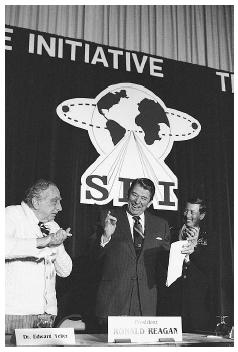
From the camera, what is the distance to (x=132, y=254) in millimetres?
4840

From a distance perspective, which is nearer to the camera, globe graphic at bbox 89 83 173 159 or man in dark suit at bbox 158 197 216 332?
man in dark suit at bbox 158 197 216 332

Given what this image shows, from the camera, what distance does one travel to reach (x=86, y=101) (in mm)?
5105

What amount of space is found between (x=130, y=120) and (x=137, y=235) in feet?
3.95

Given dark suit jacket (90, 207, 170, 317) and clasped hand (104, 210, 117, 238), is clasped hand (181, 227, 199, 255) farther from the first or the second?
clasped hand (104, 210, 117, 238)

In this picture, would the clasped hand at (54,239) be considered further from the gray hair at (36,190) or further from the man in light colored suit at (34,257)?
the gray hair at (36,190)

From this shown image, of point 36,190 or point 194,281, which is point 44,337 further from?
point 194,281

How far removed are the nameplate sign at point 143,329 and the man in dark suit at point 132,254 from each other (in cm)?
55

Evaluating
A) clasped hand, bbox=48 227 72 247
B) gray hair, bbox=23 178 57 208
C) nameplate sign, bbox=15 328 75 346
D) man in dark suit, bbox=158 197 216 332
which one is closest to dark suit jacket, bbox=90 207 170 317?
man in dark suit, bbox=158 197 216 332

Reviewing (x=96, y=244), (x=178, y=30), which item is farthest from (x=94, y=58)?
(x=96, y=244)

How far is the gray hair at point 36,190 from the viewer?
15.2ft

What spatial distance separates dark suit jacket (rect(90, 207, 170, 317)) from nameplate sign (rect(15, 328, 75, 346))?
874 millimetres

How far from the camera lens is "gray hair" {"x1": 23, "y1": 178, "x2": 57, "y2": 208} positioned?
4629 mm

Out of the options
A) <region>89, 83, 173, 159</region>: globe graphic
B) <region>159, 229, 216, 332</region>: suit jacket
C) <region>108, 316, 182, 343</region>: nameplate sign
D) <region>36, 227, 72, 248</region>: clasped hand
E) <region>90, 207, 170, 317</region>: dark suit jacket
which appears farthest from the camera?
<region>89, 83, 173, 159</region>: globe graphic

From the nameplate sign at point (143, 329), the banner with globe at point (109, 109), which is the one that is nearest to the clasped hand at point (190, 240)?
the banner with globe at point (109, 109)
